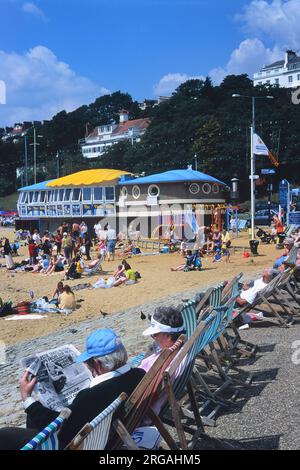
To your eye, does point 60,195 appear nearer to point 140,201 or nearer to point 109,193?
point 109,193

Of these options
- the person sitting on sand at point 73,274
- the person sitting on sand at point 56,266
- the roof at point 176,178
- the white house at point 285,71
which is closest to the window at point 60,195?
the roof at point 176,178

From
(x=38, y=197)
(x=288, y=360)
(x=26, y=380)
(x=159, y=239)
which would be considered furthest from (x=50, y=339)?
(x=38, y=197)

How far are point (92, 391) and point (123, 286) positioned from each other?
1392cm

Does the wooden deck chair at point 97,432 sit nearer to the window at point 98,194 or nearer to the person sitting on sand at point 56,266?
the person sitting on sand at point 56,266

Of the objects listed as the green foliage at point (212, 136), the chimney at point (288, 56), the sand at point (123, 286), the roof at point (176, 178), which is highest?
the chimney at point (288, 56)

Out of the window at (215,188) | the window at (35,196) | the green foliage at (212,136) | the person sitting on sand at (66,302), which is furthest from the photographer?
the green foliage at (212,136)

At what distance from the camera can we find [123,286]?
17.0 m

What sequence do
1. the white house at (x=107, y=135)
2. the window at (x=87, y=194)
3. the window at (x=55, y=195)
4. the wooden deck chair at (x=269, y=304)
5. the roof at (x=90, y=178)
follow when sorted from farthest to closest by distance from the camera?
the white house at (x=107, y=135) → the window at (x=55, y=195) → the window at (x=87, y=194) → the roof at (x=90, y=178) → the wooden deck chair at (x=269, y=304)

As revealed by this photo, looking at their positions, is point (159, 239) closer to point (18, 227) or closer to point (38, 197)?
point (38, 197)

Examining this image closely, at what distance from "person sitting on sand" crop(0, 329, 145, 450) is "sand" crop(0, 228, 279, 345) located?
25.5 ft

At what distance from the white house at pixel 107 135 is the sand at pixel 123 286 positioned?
82.0 m

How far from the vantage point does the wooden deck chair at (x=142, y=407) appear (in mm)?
2998

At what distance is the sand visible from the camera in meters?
12.4

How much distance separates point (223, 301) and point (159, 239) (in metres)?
23.3
